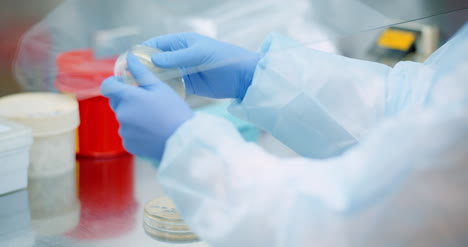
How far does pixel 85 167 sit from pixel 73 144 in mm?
106

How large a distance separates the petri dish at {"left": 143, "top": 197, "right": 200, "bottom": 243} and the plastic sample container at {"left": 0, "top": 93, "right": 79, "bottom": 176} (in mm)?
354

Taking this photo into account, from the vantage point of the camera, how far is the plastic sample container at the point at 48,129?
5.12 feet

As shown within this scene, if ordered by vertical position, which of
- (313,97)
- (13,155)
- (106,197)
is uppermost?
(313,97)

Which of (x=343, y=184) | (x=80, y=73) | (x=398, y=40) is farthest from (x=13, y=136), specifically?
(x=398, y=40)

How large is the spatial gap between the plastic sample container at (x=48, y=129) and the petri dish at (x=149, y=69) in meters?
0.37

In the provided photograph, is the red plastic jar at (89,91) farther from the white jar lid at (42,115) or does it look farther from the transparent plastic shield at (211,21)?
the white jar lid at (42,115)

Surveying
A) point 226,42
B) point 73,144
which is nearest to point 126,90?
point 226,42

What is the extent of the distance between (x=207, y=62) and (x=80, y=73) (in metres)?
0.29

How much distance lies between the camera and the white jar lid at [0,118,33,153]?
1.47 meters

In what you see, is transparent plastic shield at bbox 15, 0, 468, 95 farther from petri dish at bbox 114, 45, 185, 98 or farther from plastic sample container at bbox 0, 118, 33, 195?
plastic sample container at bbox 0, 118, 33, 195

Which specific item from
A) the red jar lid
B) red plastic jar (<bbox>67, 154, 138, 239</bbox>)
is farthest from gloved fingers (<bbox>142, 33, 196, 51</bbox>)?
red plastic jar (<bbox>67, 154, 138, 239</bbox>)

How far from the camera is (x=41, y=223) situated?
1.43 m

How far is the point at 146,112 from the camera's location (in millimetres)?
1078

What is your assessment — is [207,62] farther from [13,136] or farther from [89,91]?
[13,136]
